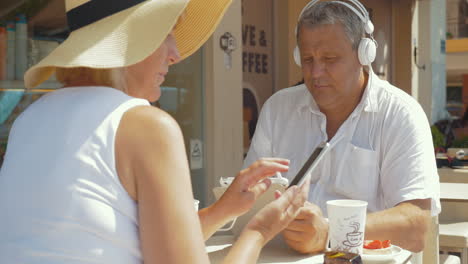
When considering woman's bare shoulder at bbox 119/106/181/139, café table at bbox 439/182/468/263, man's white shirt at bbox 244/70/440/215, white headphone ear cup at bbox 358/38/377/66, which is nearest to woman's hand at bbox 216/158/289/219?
Answer: woman's bare shoulder at bbox 119/106/181/139

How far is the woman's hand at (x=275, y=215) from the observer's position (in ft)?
4.67

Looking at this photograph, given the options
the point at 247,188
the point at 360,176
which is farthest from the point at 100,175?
the point at 360,176

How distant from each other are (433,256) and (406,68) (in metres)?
8.10

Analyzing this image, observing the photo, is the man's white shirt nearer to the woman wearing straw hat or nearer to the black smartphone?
the black smartphone

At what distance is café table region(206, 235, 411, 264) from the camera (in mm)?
1735

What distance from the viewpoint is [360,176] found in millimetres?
2381

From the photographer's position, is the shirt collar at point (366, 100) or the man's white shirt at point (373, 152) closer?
the man's white shirt at point (373, 152)

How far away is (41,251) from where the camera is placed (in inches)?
44.2

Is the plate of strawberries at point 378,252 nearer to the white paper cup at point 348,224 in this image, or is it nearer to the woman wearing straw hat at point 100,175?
the white paper cup at point 348,224

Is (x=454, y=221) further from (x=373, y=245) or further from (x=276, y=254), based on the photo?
(x=276, y=254)

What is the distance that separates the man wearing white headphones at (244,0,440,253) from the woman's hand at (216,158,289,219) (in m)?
0.67

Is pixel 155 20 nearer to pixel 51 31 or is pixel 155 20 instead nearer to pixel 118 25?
pixel 118 25

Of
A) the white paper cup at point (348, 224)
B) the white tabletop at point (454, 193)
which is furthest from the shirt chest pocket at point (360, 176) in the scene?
the white tabletop at point (454, 193)

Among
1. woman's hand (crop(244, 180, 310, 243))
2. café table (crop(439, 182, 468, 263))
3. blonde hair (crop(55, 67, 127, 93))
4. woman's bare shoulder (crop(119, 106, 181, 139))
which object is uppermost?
blonde hair (crop(55, 67, 127, 93))
